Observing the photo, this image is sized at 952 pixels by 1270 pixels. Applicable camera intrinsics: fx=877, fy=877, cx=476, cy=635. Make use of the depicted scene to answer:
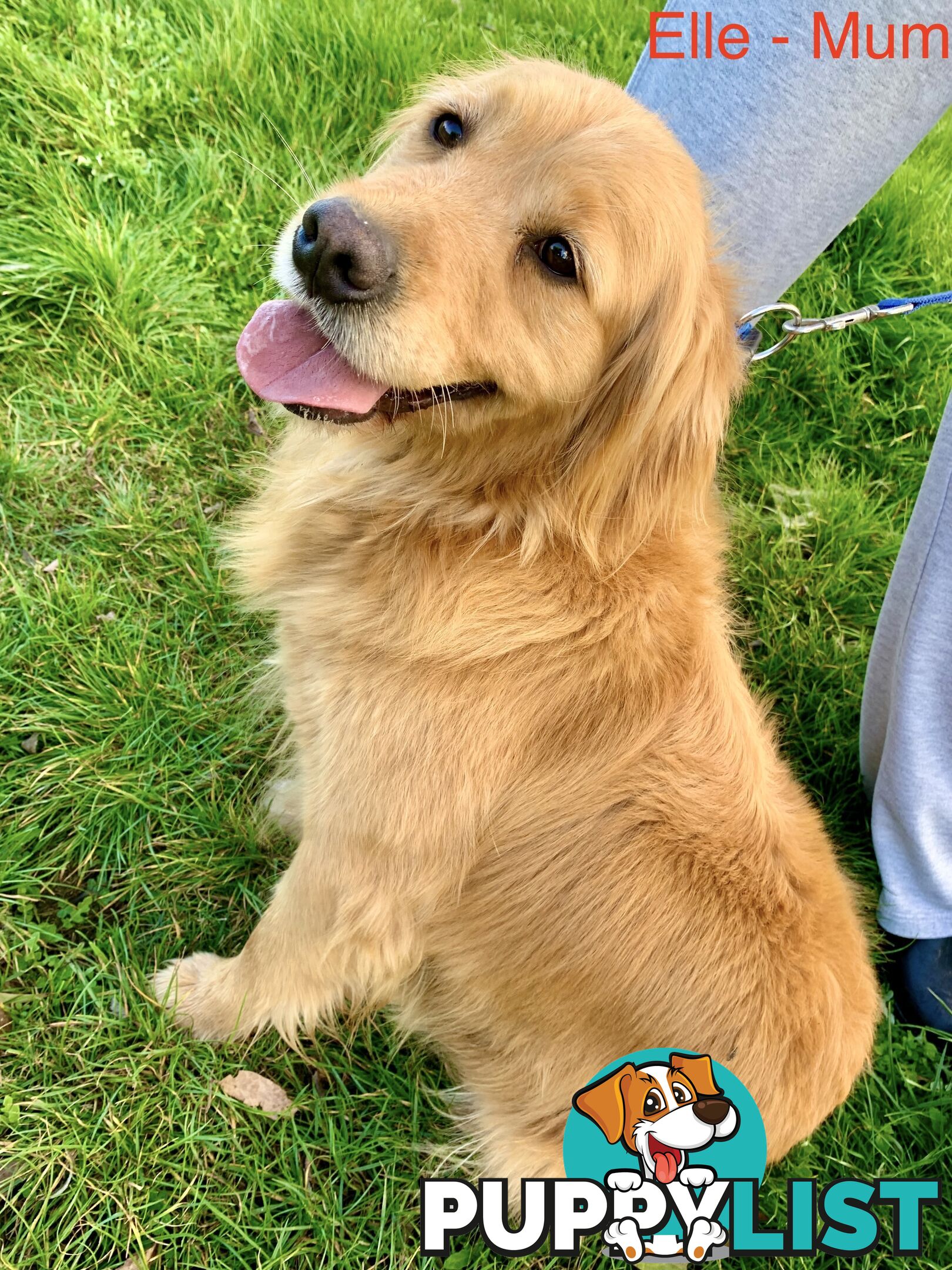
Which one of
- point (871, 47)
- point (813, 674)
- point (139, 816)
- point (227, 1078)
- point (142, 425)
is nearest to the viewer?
point (871, 47)

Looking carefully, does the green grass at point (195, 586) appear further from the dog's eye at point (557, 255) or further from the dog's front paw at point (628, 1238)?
the dog's eye at point (557, 255)

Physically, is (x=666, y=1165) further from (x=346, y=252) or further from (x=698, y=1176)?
(x=346, y=252)

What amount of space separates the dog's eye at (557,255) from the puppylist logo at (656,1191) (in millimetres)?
1752

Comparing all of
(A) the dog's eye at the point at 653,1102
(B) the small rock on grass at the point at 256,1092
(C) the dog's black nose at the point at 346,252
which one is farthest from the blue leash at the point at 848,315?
(B) the small rock on grass at the point at 256,1092

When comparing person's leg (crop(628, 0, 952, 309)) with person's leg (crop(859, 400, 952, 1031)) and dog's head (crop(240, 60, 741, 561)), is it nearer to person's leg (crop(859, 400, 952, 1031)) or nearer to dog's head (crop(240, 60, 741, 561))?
dog's head (crop(240, 60, 741, 561))

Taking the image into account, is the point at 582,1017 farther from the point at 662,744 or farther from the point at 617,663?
the point at 617,663

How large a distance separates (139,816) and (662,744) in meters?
1.66

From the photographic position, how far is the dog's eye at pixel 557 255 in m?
1.82

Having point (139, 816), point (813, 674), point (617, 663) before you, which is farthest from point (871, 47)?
point (139, 816)

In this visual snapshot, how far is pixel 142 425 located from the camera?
327 centimetres

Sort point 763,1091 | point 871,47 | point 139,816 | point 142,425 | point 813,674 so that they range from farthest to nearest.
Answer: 1. point 813,674
2. point 142,425
3. point 139,816
4. point 871,47
5. point 763,1091

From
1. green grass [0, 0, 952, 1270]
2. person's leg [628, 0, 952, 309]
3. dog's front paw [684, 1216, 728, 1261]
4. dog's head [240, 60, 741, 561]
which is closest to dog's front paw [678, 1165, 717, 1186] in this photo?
dog's front paw [684, 1216, 728, 1261]

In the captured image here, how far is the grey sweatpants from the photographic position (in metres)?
2.39

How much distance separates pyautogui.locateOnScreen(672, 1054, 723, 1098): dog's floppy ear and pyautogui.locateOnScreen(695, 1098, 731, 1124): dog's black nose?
0.01 metres
